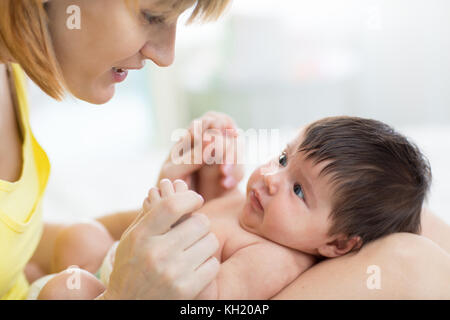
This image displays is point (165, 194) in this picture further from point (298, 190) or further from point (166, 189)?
point (298, 190)

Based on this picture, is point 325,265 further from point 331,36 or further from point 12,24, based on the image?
point 331,36

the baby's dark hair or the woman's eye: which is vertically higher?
the woman's eye

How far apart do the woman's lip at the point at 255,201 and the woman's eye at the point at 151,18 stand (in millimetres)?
355

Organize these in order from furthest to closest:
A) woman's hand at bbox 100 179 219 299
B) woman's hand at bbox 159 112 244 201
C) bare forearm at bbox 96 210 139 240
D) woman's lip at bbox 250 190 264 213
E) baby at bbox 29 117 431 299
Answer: bare forearm at bbox 96 210 139 240 < woman's hand at bbox 159 112 244 201 < woman's lip at bbox 250 190 264 213 < baby at bbox 29 117 431 299 < woman's hand at bbox 100 179 219 299

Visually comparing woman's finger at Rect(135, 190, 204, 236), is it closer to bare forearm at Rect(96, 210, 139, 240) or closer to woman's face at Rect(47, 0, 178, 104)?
woman's face at Rect(47, 0, 178, 104)

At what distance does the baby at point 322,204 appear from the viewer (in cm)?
85

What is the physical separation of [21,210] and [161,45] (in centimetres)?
45

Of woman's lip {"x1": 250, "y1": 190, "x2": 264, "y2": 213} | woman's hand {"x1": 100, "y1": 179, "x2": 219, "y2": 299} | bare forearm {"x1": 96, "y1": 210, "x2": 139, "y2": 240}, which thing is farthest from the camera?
bare forearm {"x1": 96, "y1": 210, "x2": 139, "y2": 240}

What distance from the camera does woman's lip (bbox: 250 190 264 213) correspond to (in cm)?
96

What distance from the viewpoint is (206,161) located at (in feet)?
3.59

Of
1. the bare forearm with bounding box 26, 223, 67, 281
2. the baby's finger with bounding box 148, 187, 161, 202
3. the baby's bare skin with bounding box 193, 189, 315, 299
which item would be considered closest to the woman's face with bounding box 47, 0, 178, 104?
the baby's finger with bounding box 148, 187, 161, 202

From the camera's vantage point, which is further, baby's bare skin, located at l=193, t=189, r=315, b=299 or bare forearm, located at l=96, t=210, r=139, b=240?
bare forearm, located at l=96, t=210, r=139, b=240

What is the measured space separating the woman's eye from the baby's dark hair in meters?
0.36

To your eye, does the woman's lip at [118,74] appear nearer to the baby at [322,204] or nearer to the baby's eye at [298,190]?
the baby at [322,204]
